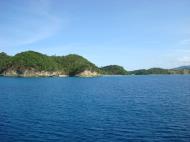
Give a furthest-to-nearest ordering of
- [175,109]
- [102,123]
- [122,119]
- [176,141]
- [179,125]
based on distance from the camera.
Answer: [175,109] → [122,119] → [102,123] → [179,125] → [176,141]

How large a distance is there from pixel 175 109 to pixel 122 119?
16.6 meters

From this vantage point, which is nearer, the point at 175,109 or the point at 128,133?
the point at 128,133

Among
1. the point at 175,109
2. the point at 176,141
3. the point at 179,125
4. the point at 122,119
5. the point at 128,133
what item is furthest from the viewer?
the point at 175,109

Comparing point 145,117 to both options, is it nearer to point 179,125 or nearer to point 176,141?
point 179,125

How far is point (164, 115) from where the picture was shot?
59938 mm

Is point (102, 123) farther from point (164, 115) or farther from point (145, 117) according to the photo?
point (164, 115)

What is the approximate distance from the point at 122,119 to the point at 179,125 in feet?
37.1

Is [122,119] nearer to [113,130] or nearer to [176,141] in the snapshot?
[113,130]

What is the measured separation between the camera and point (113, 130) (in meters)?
47.9

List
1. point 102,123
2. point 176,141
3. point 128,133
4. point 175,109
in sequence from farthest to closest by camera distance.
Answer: point 175,109 < point 102,123 < point 128,133 < point 176,141


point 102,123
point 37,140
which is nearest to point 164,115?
point 102,123

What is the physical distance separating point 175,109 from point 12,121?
35782 mm

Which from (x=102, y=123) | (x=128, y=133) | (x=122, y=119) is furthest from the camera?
(x=122, y=119)

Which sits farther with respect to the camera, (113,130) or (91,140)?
(113,130)
